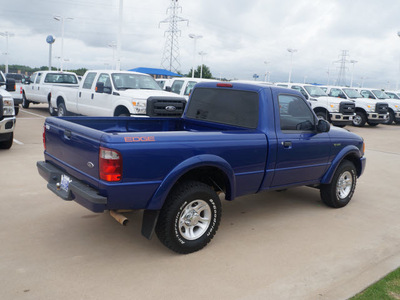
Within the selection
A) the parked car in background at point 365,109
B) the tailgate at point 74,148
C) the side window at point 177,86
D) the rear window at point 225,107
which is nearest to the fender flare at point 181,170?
the tailgate at point 74,148

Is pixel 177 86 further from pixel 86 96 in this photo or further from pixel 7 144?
pixel 7 144

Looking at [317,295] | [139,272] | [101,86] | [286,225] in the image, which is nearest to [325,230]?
[286,225]

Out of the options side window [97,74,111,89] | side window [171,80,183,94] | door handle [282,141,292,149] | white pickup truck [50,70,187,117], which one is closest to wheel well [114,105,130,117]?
white pickup truck [50,70,187,117]

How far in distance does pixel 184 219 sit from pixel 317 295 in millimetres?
1447

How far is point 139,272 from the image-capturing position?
3678 mm

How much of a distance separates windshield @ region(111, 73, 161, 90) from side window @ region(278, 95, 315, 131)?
6.71 metres

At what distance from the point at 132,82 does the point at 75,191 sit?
315 inches

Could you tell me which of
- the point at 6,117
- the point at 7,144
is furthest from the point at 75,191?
the point at 7,144

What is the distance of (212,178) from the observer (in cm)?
448

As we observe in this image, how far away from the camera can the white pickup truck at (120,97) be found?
980cm

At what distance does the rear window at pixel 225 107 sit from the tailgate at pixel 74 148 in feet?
6.27

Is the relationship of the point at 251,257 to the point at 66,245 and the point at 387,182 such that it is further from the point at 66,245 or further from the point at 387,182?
the point at 387,182

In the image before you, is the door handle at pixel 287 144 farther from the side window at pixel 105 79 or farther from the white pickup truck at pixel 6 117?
the side window at pixel 105 79

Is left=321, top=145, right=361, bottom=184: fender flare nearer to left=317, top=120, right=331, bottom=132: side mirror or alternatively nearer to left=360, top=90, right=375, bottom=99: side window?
left=317, top=120, right=331, bottom=132: side mirror
